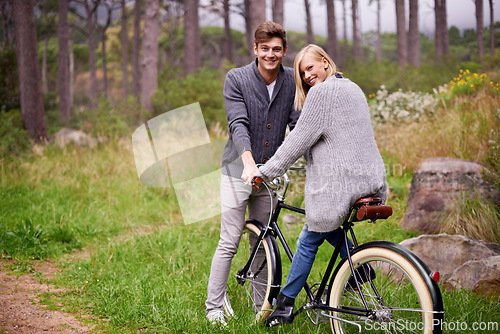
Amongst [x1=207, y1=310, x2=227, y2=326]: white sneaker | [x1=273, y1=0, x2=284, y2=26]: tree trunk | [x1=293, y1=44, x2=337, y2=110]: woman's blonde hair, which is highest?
[x1=273, y1=0, x2=284, y2=26]: tree trunk

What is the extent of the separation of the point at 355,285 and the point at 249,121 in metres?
1.28

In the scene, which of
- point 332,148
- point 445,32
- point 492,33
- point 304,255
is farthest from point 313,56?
point 445,32

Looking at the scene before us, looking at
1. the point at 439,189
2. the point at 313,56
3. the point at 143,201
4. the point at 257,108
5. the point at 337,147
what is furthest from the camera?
the point at 143,201

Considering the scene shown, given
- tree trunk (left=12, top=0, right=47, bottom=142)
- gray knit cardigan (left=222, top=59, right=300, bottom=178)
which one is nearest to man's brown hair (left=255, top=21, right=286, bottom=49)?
gray knit cardigan (left=222, top=59, right=300, bottom=178)

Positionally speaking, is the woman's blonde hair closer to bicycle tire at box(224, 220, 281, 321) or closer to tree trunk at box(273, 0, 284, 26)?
bicycle tire at box(224, 220, 281, 321)

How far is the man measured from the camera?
115 inches

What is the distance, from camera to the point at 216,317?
3.07 meters

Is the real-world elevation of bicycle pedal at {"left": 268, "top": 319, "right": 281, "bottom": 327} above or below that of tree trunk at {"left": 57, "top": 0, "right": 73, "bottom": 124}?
below

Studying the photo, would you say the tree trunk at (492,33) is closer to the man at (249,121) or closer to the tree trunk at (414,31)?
the man at (249,121)

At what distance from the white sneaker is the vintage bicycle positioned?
73 millimetres

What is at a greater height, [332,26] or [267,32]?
[332,26]

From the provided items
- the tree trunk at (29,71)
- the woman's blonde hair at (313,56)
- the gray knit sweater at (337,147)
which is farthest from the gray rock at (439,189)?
the tree trunk at (29,71)

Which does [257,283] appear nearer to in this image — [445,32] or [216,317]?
[216,317]

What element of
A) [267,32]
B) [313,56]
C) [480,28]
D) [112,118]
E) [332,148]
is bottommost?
[332,148]
